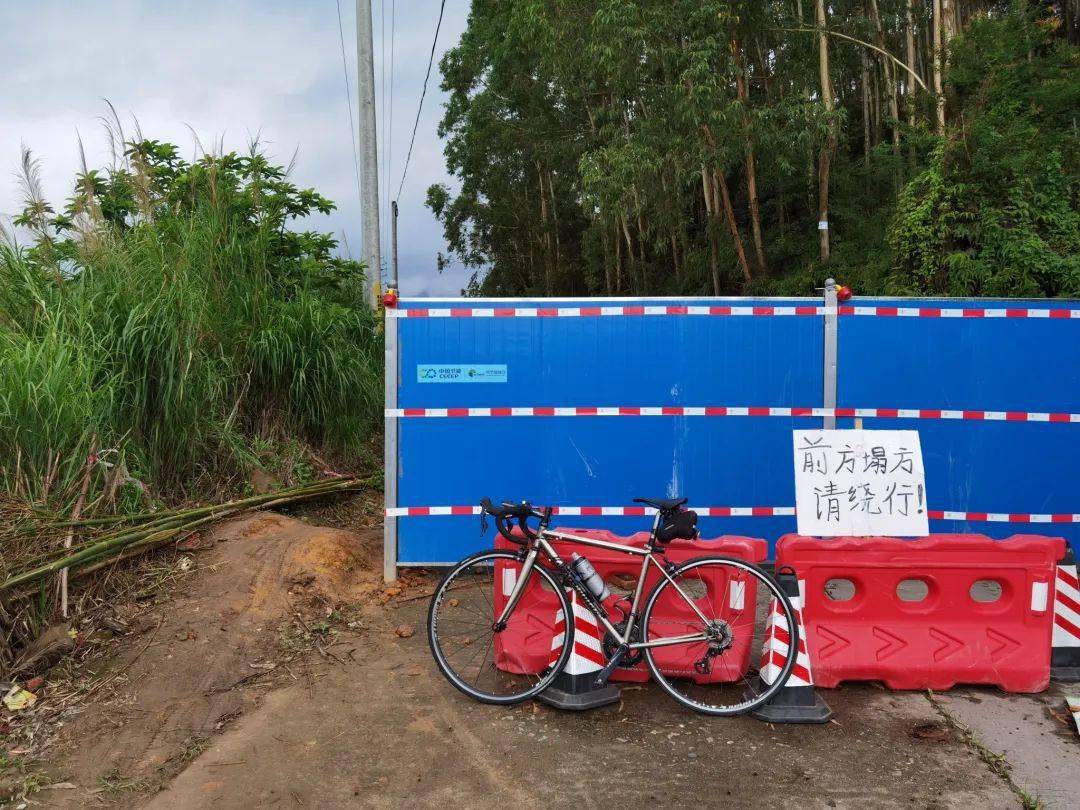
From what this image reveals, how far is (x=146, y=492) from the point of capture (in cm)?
571

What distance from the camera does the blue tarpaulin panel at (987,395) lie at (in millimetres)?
6180

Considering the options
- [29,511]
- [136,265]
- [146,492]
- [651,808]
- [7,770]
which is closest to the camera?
[651,808]

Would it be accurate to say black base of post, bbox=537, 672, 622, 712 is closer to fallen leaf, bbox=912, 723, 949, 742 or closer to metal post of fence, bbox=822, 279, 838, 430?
fallen leaf, bbox=912, 723, 949, 742

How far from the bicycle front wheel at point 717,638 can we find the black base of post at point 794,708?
0.08 metres

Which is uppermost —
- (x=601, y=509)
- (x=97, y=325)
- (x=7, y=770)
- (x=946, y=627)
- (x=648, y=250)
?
(x=648, y=250)

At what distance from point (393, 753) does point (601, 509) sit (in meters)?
2.75

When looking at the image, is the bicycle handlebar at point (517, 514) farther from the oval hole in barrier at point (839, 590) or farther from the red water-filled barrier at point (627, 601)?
the oval hole in barrier at point (839, 590)

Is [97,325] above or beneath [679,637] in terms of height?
above

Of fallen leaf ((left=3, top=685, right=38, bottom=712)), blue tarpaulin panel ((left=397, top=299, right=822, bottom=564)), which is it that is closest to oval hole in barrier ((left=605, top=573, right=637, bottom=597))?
blue tarpaulin panel ((left=397, top=299, right=822, bottom=564))

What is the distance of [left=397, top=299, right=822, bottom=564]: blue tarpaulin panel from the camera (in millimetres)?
6195

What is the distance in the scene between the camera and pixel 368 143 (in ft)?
41.7

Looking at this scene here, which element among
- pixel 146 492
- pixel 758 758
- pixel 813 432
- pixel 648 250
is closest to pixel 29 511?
pixel 146 492

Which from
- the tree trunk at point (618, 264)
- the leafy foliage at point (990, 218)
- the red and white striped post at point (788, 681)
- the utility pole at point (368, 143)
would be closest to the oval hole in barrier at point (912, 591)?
the red and white striped post at point (788, 681)

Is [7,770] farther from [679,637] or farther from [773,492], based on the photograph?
[773,492]
